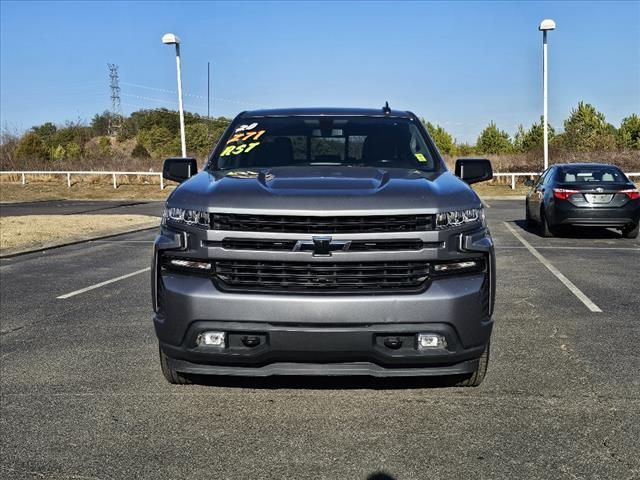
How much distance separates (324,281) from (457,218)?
848mm

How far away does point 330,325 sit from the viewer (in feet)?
12.5

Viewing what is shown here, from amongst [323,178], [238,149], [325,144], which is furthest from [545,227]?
[323,178]

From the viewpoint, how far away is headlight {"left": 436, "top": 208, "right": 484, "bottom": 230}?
401cm

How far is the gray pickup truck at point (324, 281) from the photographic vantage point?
3.85m

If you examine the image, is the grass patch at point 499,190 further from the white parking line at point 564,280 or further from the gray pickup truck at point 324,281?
the gray pickup truck at point 324,281

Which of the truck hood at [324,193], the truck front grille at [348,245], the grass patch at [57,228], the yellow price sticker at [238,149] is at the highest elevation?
the yellow price sticker at [238,149]

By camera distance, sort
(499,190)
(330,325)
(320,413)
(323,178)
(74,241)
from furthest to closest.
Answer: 1. (499,190)
2. (74,241)
3. (323,178)
4. (320,413)
5. (330,325)

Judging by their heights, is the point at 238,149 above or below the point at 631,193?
above

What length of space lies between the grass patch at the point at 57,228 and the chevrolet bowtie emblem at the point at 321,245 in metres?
10.1

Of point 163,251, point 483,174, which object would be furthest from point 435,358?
point 483,174

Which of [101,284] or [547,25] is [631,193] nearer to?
[101,284]

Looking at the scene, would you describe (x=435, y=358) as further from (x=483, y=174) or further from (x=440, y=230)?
(x=483, y=174)

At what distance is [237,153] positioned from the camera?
5.54 m

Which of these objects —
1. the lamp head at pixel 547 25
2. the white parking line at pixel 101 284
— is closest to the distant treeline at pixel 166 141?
the lamp head at pixel 547 25
